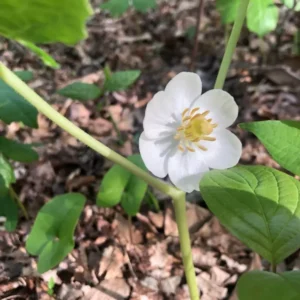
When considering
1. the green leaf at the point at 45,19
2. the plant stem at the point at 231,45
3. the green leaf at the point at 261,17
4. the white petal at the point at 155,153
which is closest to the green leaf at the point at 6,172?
the white petal at the point at 155,153

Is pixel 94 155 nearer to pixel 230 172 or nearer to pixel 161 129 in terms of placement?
pixel 161 129

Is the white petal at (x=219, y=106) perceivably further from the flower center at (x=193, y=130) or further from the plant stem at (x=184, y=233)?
the plant stem at (x=184, y=233)

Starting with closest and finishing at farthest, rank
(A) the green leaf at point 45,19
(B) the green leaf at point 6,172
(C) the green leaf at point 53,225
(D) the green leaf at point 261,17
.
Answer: (A) the green leaf at point 45,19, (C) the green leaf at point 53,225, (B) the green leaf at point 6,172, (D) the green leaf at point 261,17

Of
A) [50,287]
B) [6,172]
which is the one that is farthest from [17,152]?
[50,287]

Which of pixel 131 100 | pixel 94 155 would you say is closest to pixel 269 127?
pixel 94 155

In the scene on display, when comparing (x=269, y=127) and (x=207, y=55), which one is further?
(x=207, y=55)
